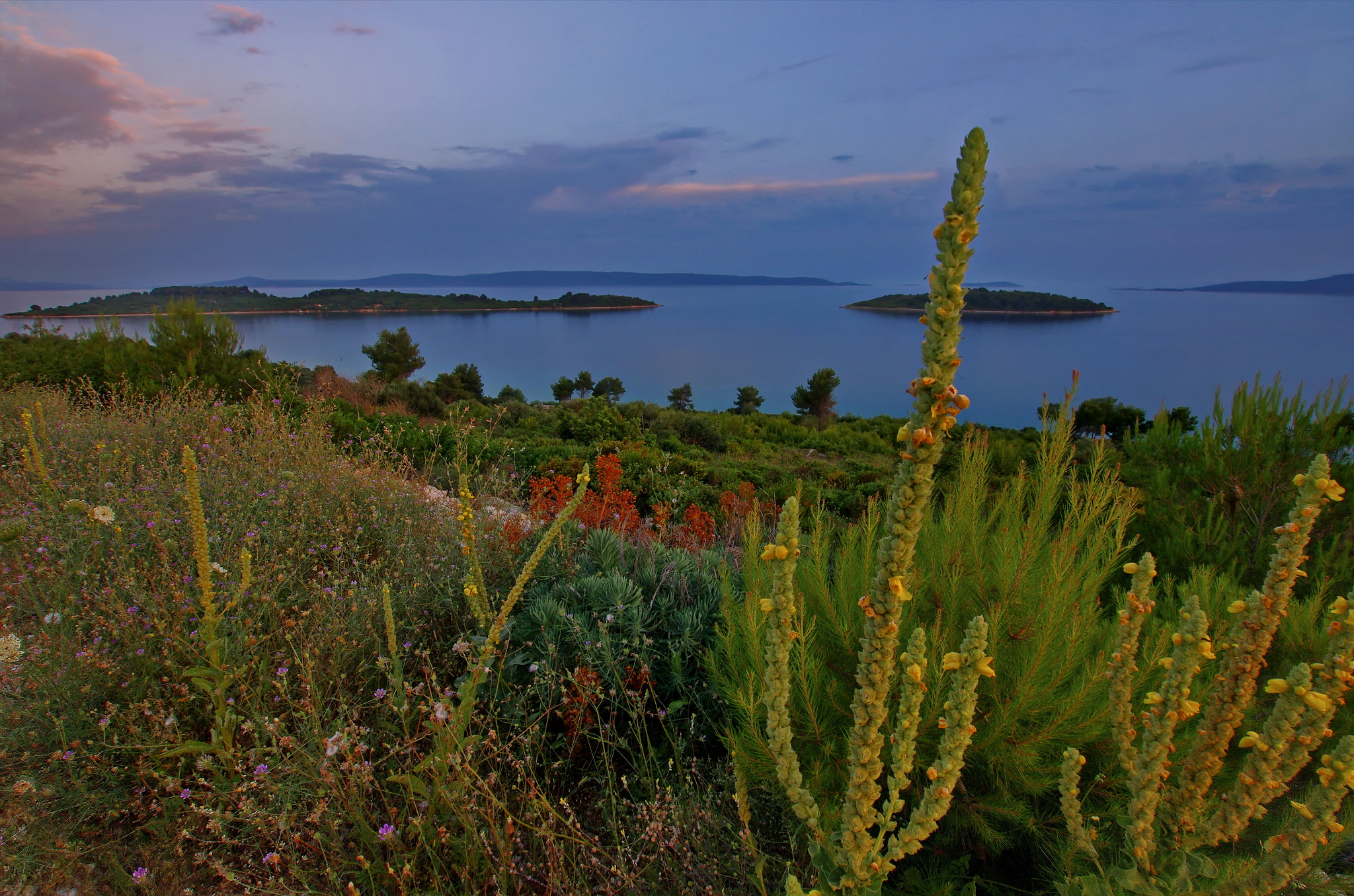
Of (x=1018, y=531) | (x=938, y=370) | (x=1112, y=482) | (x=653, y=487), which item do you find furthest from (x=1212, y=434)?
(x=653, y=487)

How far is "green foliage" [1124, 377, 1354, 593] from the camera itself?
3.46 meters

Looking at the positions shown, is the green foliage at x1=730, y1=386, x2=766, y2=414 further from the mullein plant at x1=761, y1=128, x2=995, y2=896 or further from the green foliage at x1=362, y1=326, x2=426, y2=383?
the mullein plant at x1=761, y1=128, x2=995, y2=896

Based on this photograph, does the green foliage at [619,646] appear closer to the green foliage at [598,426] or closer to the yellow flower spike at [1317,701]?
the yellow flower spike at [1317,701]

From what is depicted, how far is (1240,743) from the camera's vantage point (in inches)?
48.3

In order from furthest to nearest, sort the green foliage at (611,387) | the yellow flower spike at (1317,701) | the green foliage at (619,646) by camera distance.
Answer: the green foliage at (611,387), the green foliage at (619,646), the yellow flower spike at (1317,701)

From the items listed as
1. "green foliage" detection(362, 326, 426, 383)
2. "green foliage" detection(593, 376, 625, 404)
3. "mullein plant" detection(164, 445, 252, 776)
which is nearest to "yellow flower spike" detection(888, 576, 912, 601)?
"mullein plant" detection(164, 445, 252, 776)

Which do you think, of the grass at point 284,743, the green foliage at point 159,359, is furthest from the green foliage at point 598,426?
the grass at point 284,743

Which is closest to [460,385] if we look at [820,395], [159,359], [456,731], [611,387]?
[611,387]

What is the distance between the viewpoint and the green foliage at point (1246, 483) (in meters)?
3.46

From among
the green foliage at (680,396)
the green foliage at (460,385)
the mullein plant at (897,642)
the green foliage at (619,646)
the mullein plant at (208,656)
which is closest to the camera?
the mullein plant at (897,642)

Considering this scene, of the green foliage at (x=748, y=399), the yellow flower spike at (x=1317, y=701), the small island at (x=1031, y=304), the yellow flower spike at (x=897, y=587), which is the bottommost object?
the green foliage at (x=748, y=399)

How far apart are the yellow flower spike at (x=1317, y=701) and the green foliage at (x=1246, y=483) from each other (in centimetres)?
277

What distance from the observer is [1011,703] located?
1.80 meters

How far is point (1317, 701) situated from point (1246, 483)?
345 cm
